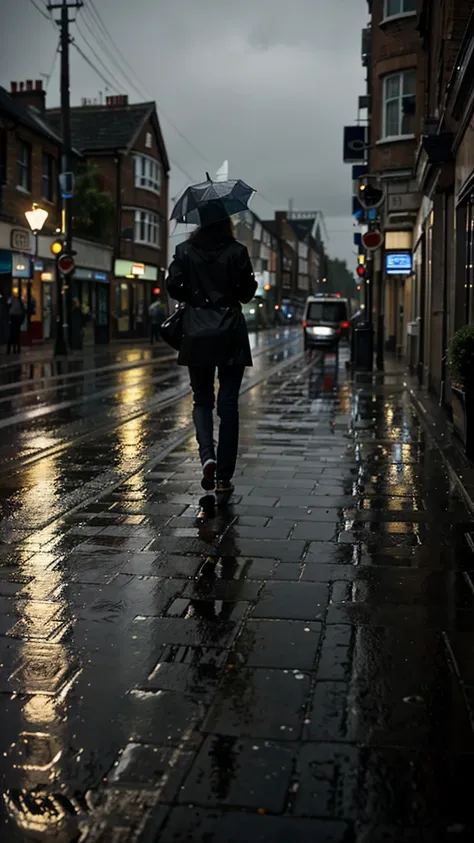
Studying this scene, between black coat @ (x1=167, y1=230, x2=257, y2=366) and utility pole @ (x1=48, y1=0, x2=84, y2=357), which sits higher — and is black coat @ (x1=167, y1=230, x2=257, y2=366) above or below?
below

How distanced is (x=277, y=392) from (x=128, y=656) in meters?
13.2

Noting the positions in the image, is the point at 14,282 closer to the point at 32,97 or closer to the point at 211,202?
the point at 32,97

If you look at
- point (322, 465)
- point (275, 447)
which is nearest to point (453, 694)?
point (322, 465)

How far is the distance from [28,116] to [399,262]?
16.8 m

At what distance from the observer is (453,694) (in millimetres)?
3490

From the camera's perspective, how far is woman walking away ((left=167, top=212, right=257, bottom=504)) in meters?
6.80

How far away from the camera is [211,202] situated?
686 centimetres

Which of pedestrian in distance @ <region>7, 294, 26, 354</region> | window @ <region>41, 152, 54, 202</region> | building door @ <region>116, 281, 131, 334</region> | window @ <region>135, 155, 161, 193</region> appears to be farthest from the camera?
window @ <region>135, 155, 161, 193</region>

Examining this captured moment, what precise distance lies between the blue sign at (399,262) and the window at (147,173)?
24.5 m

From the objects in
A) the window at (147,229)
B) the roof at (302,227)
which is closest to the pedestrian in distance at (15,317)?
the window at (147,229)

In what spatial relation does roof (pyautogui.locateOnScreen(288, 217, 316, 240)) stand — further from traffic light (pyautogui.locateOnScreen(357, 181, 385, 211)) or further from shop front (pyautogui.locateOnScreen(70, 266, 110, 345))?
traffic light (pyautogui.locateOnScreen(357, 181, 385, 211))

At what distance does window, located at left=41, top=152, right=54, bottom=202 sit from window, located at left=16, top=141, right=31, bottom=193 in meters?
1.54

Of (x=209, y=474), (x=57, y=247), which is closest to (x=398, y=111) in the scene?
(x=57, y=247)

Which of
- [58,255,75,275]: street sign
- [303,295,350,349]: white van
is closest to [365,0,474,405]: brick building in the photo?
[303,295,350,349]: white van
